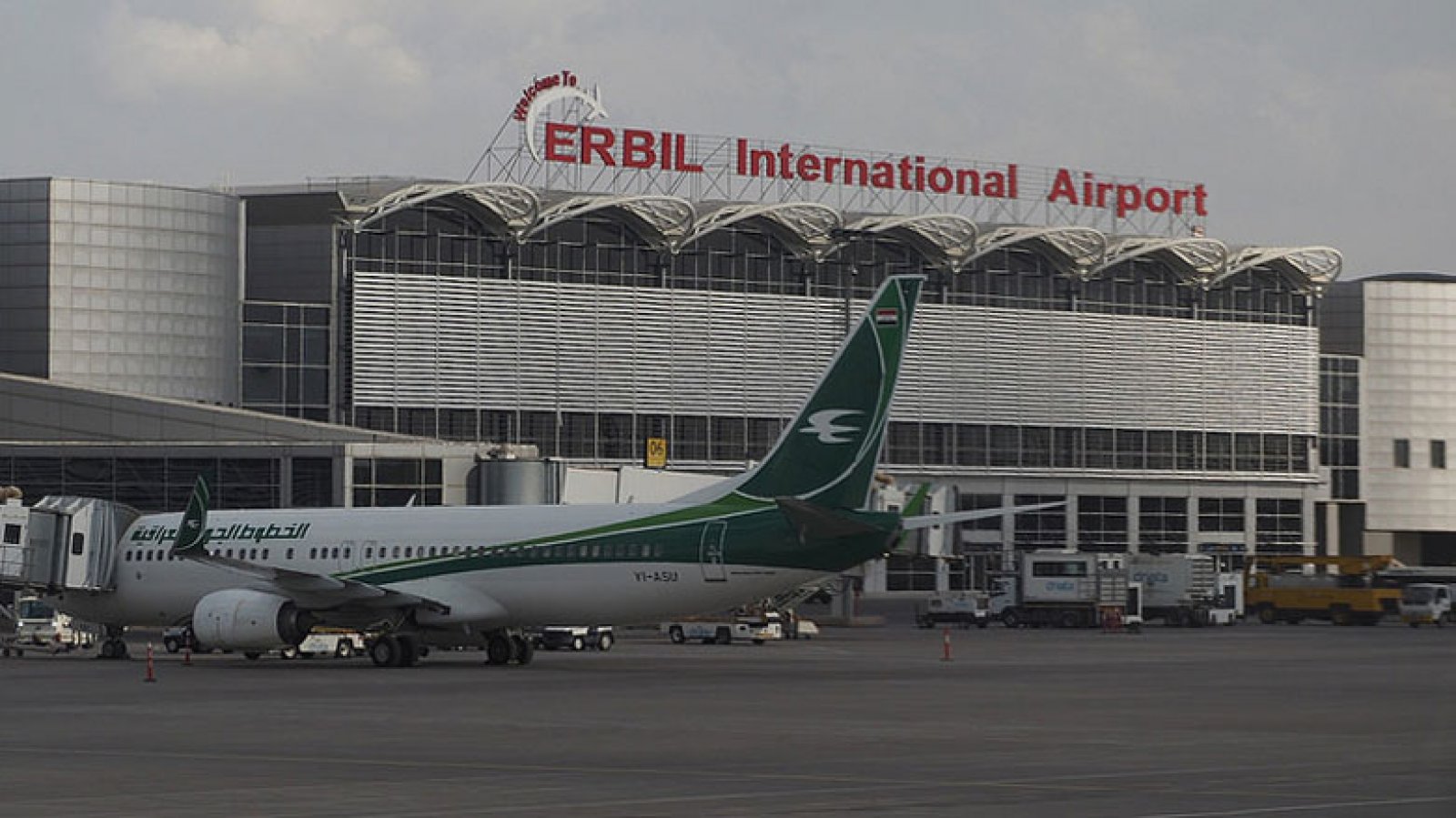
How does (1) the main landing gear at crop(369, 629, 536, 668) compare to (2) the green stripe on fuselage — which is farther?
(1) the main landing gear at crop(369, 629, 536, 668)

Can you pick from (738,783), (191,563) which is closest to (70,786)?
(738,783)

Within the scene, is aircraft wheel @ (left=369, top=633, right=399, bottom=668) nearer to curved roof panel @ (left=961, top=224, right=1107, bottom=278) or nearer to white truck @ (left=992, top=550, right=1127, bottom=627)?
white truck @ (left=992, top=550, right=1127, bottom=627)

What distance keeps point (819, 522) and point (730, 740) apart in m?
19.3

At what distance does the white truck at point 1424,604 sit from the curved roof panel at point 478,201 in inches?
1883

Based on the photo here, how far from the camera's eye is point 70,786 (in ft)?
78.6

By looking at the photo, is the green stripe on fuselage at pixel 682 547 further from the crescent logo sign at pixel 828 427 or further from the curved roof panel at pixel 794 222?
the curved roof panel at pixel 794 222

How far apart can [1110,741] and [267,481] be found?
220 ft

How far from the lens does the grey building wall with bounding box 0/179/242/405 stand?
117 metres

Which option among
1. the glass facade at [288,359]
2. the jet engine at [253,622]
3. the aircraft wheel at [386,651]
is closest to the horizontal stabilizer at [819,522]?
the aircraft wheel at [386,651]

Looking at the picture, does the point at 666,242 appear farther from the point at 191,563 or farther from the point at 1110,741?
the point at 1110,741

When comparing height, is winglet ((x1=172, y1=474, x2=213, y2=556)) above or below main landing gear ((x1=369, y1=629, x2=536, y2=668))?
above

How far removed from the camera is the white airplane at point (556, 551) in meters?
50.1

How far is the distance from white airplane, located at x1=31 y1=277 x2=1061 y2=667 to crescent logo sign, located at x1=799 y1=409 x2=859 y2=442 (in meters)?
0.03

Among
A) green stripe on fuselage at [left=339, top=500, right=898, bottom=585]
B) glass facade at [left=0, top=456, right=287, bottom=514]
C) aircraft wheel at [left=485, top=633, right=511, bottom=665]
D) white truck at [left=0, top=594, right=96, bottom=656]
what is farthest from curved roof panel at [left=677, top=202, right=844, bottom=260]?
green stripe on fuselage at [left=339, top=500, right=898, bottom=585]
